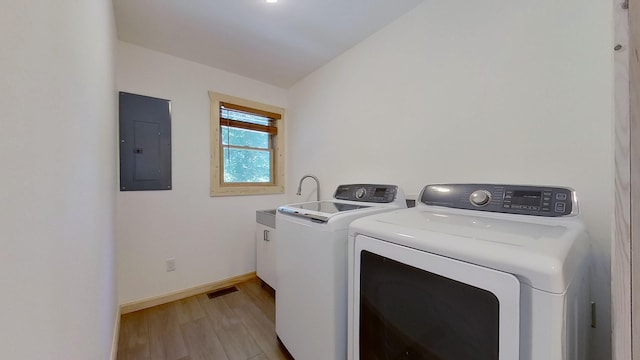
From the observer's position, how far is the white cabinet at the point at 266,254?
223 cm

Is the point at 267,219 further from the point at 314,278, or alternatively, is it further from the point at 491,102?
the point at 491,102

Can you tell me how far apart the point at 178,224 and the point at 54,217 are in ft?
6.39

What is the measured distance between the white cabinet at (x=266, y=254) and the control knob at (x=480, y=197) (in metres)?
1.61

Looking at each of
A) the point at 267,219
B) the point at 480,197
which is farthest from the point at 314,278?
the point at 267,219

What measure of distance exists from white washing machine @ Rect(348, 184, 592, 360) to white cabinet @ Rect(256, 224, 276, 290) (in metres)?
1.30

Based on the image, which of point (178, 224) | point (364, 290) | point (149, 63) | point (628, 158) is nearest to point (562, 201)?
point (628, 158)

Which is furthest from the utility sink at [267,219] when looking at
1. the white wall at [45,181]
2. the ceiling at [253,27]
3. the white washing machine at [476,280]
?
the ceiling at [253,27]

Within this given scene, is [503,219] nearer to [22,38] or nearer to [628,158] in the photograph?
[628,158]

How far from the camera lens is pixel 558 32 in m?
1.08

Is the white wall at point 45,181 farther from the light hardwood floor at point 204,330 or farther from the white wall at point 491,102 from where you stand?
the white wall at point 491,102

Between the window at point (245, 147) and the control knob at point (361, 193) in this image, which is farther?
the window at point (245, 147)

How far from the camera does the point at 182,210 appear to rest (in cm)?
230

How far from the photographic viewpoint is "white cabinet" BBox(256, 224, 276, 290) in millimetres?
2227

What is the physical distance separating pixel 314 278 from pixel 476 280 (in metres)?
0.78
